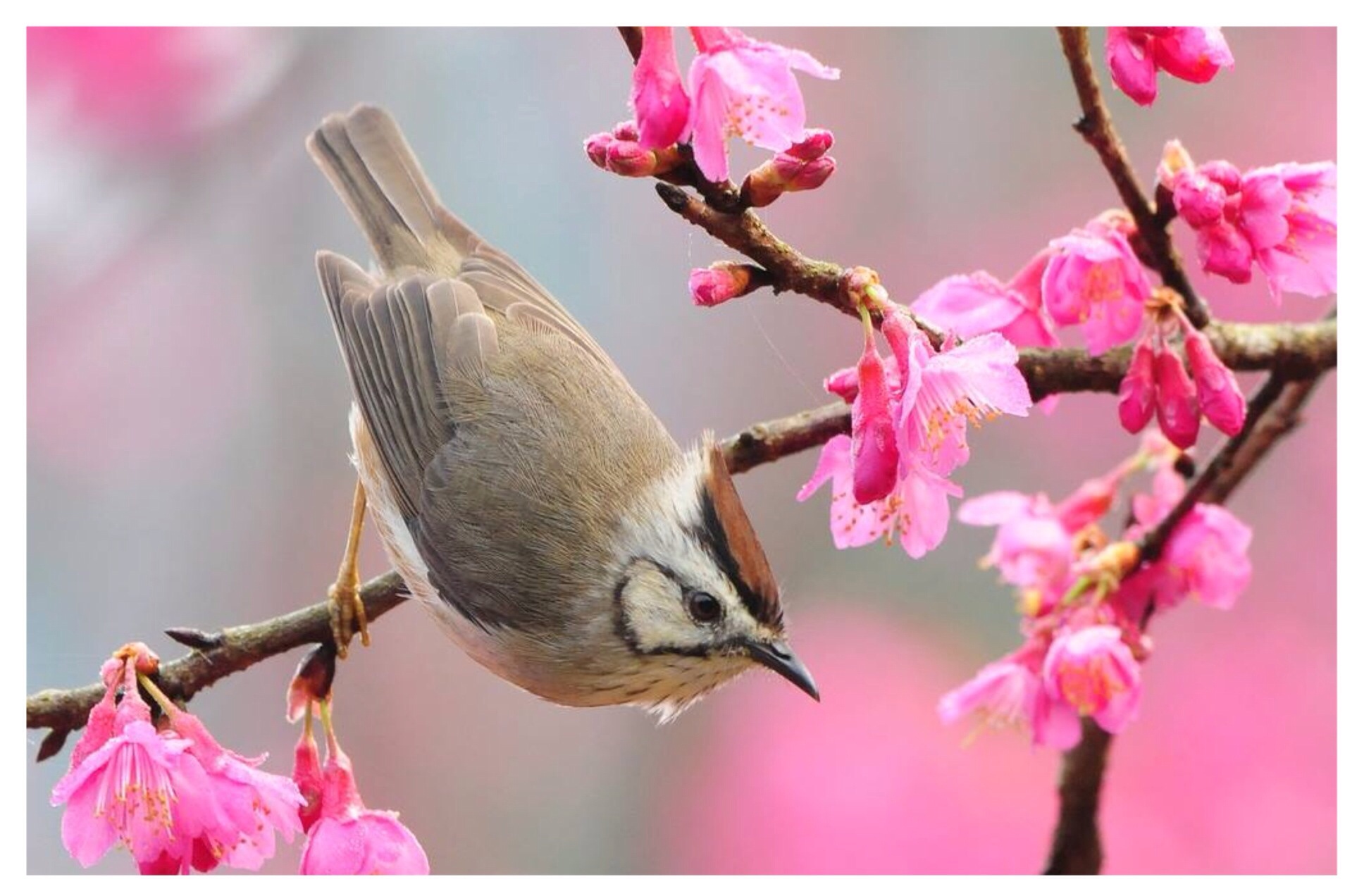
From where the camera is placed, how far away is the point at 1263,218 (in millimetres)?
914

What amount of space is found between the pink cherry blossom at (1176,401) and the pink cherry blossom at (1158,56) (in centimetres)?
17

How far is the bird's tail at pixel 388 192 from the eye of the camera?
1.22m

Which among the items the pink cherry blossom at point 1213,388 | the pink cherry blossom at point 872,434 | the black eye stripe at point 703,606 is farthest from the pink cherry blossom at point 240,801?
the pink cherry blossom at point 1213,388

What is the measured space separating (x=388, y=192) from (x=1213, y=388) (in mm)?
707

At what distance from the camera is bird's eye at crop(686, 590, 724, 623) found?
0.96 metres

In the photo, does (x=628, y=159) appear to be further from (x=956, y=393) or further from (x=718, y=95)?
(x=956, y=393)

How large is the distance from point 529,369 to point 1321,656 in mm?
1003

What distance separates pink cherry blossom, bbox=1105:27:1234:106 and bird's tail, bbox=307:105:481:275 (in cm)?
57

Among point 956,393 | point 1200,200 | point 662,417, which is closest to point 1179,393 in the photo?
point 1200,200

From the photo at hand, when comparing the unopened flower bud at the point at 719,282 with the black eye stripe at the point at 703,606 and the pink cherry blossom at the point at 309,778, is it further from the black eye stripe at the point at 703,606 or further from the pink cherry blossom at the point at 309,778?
the pink cherry blossom at the point at 309,778

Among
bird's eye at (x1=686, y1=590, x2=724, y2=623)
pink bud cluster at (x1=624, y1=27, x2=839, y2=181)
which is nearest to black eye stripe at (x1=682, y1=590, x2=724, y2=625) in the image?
bird's eye at (x1=686, y1=590, x2=724, y2=623)
